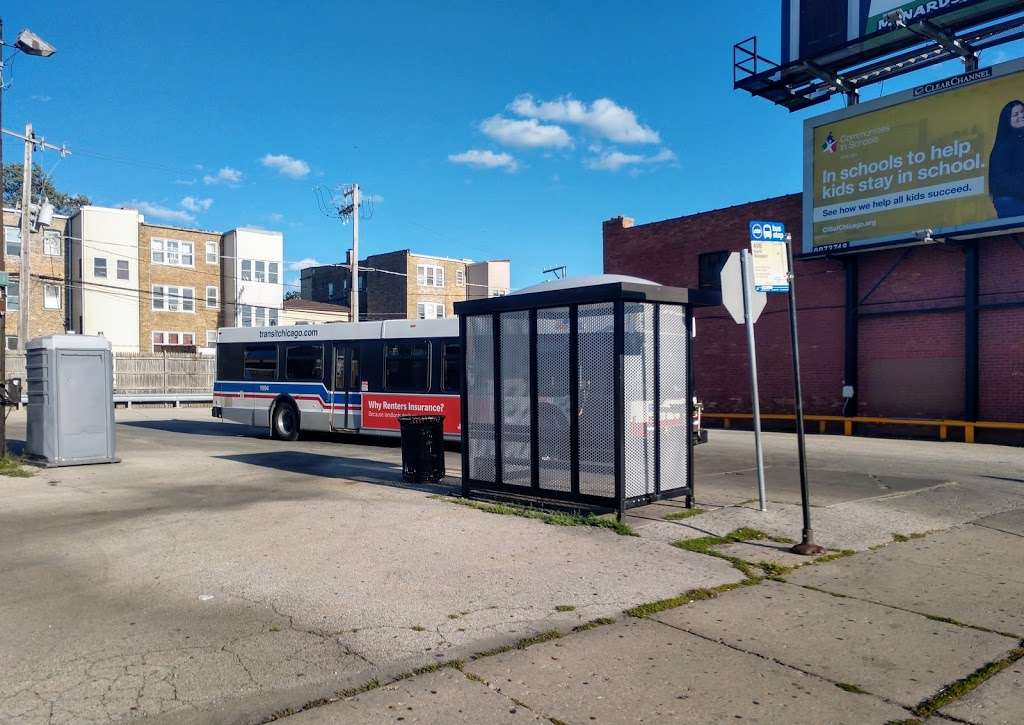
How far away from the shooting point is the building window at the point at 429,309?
57.6 m

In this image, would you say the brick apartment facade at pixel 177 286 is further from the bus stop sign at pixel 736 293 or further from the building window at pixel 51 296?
the bus stop sign at pixel 736 293

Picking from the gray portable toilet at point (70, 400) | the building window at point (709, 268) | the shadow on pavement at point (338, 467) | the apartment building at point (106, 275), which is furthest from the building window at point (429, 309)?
the gray portable toilet at point (70, 400)

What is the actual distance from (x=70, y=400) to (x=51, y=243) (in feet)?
120

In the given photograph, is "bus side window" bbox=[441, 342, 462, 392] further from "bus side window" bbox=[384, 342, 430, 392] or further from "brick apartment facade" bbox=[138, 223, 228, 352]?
"brick apartment facade" bbox=[138, 223, 228, 352]

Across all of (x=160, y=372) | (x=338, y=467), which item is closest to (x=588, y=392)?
(x=338, y=467)

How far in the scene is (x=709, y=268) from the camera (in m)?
27.7

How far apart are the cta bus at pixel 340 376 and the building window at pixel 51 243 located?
2987cm

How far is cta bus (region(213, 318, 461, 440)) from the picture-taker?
16.7 metres

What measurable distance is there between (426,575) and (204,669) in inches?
89.0

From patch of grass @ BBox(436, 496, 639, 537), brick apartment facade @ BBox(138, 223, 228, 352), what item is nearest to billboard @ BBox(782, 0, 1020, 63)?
patch of grass @ BBox(436, 496, 639, 537)

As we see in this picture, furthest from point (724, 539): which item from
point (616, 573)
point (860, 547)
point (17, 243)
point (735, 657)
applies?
point (17, 243)

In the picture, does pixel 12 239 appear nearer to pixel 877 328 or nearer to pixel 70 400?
pixel 70 400

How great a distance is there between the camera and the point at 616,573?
6555mm

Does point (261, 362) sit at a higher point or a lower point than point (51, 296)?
lower
